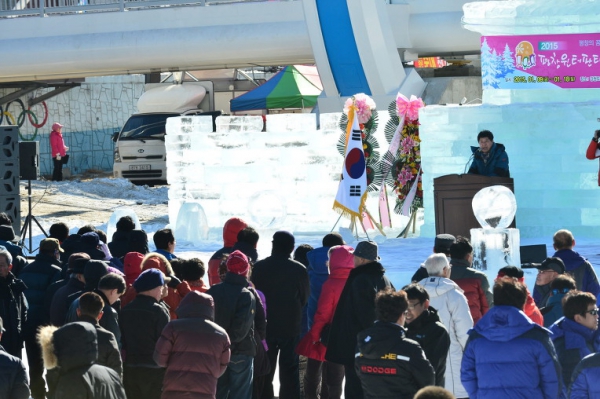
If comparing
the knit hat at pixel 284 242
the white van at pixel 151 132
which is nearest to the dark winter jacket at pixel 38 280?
the knit hat at pixel 284 242

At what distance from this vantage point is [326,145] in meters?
15.6

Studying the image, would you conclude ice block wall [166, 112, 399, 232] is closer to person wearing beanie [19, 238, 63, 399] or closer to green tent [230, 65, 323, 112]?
person wearing beanie [19, 238, 63, 399]

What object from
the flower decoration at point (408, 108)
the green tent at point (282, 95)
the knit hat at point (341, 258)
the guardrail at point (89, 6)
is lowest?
the knit hat at point (341, 258)

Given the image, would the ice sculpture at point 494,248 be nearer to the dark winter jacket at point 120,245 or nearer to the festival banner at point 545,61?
the dark winter jacket at point 120,245

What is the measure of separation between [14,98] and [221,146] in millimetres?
18165

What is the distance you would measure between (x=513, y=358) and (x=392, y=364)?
1.91 ft

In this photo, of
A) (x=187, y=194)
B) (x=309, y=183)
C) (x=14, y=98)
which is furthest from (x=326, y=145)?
(x=14, y=98)

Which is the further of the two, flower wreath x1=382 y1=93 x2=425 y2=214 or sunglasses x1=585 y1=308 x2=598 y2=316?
flower wreath x1=382 y1=93 x2=425 y2=214

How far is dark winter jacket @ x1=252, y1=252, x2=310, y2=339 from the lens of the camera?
8.08 meters

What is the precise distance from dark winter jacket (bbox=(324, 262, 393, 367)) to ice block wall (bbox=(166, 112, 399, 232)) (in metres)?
8.10

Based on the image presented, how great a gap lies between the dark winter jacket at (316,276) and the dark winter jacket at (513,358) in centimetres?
260

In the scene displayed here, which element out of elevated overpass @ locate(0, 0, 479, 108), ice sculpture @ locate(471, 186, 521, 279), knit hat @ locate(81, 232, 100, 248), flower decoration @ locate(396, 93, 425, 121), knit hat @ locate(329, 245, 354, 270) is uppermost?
elevated overpass @ locate(0, 0, 479, 108)

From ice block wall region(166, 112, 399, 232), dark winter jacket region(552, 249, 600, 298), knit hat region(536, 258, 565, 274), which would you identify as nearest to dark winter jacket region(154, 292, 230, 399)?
knit hat region(536, 258, 565, 274)

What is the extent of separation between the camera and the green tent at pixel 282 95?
27391 millimetres
